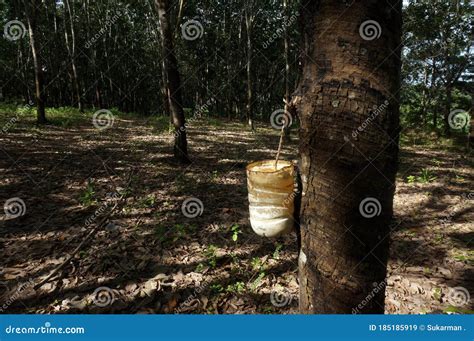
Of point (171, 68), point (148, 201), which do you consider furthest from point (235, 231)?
point (171, 68)

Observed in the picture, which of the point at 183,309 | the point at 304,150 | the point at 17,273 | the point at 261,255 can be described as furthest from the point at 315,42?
the point at 17,273

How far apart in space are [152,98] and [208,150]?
38348 millimetres

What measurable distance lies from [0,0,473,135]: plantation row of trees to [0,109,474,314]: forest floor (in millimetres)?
9426

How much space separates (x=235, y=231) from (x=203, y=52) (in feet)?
103

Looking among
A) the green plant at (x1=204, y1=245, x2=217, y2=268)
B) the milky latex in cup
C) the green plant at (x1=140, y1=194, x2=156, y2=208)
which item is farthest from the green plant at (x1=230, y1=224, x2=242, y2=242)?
the milky latex in cup

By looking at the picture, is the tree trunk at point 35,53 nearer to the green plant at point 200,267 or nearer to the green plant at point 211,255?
the green plant at point 211,255

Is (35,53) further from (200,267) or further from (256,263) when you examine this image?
(256,263)

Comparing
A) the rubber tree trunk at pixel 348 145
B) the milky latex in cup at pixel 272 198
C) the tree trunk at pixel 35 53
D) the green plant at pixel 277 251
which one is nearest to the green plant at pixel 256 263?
the green plant at pixel 277 251

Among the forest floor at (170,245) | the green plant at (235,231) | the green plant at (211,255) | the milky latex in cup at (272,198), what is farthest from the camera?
the green plant at (235,231)

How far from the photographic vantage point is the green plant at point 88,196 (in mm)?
5920

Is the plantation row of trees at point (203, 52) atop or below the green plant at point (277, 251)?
atop

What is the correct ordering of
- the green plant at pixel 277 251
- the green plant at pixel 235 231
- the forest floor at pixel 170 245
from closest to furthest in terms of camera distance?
the forest floor at pixel 170 245 < the green plant at pixel 277 251 < the green plant at pixel 235 231

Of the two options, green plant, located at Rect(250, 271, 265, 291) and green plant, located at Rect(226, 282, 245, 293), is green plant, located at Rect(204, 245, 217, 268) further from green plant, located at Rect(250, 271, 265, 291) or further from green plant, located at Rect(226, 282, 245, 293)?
green plant, located at Rect(250, 271, 265, 291)

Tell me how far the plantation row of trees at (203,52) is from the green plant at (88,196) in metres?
9.49
